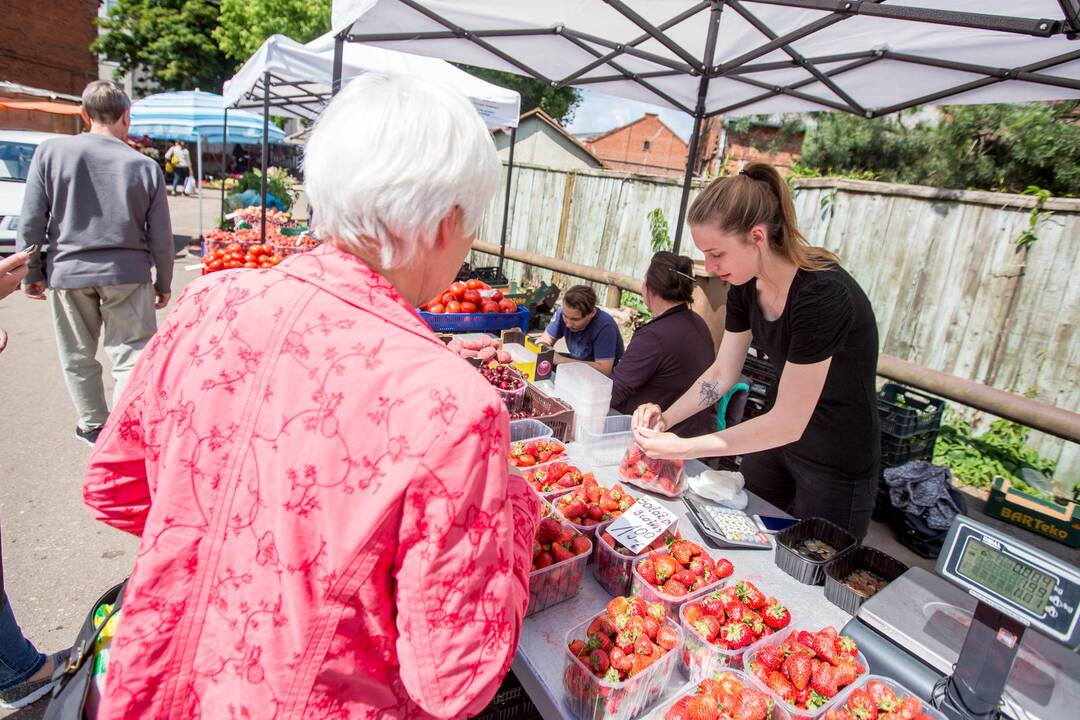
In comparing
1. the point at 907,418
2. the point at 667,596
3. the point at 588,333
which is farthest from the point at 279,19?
the point at 667,596

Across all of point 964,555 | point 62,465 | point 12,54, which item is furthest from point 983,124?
point 12,54

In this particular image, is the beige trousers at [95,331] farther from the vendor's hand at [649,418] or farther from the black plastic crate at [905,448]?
the black plastic crate at [905,448]

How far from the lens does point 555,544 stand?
162 centimetres

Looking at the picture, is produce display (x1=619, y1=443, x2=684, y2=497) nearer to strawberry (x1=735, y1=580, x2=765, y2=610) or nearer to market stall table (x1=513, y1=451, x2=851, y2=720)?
market stall table (x1=513, y1=451, x2=851, y2=720)

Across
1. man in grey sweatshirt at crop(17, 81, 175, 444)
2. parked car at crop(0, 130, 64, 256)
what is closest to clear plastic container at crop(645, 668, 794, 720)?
man in grey sweatshirt at crop(17, 81, 175, 444)

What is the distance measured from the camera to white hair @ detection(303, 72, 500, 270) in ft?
2.84

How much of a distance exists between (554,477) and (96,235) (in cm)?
328

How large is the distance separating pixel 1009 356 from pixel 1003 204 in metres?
1.38

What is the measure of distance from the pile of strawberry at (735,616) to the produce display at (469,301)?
301 cm

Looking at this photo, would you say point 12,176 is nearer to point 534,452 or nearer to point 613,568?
point 534,452

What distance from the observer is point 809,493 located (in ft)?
7.55

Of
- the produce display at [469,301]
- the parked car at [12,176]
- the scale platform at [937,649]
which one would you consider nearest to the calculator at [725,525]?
the scale platform at [937,649]

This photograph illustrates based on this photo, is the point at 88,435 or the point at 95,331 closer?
the point at 95,331

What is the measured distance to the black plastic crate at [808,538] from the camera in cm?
177
